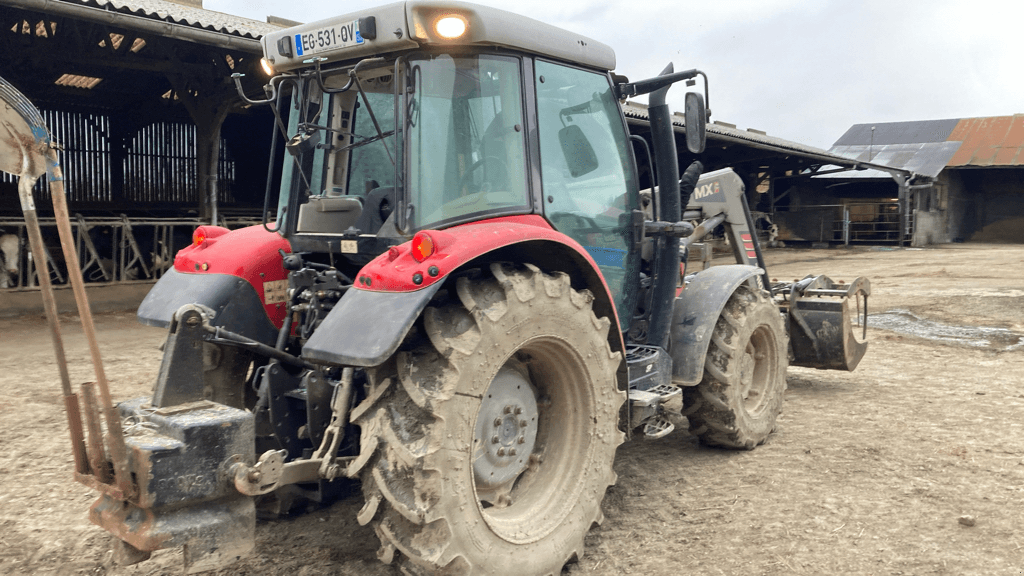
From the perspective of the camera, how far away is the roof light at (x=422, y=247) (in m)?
2.62

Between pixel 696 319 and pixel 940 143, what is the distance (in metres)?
31.9

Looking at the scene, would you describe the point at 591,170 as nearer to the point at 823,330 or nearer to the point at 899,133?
the point at 823,330

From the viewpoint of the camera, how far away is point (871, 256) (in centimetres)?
2280

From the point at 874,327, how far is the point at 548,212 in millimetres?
7188

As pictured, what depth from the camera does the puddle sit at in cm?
798

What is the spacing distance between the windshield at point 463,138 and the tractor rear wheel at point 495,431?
362 millimetres

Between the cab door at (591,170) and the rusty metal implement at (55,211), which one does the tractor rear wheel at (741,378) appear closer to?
the cab door at (591,170)

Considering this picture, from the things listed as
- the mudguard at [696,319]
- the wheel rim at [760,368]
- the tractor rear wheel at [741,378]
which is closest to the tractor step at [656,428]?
the mudguard at [696,319]

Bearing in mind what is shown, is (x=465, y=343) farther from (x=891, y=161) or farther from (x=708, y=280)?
(x=891, y=161)

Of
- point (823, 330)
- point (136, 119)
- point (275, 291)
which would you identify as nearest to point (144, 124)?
point (136, 119)

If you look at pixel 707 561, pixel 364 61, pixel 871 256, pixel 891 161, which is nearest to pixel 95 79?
pixel 364 61

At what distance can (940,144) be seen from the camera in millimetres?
31000

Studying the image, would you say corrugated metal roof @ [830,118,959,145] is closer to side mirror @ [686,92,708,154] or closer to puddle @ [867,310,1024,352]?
puddle @ [867,310,1024,352]

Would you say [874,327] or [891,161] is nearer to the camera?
[874,327]
